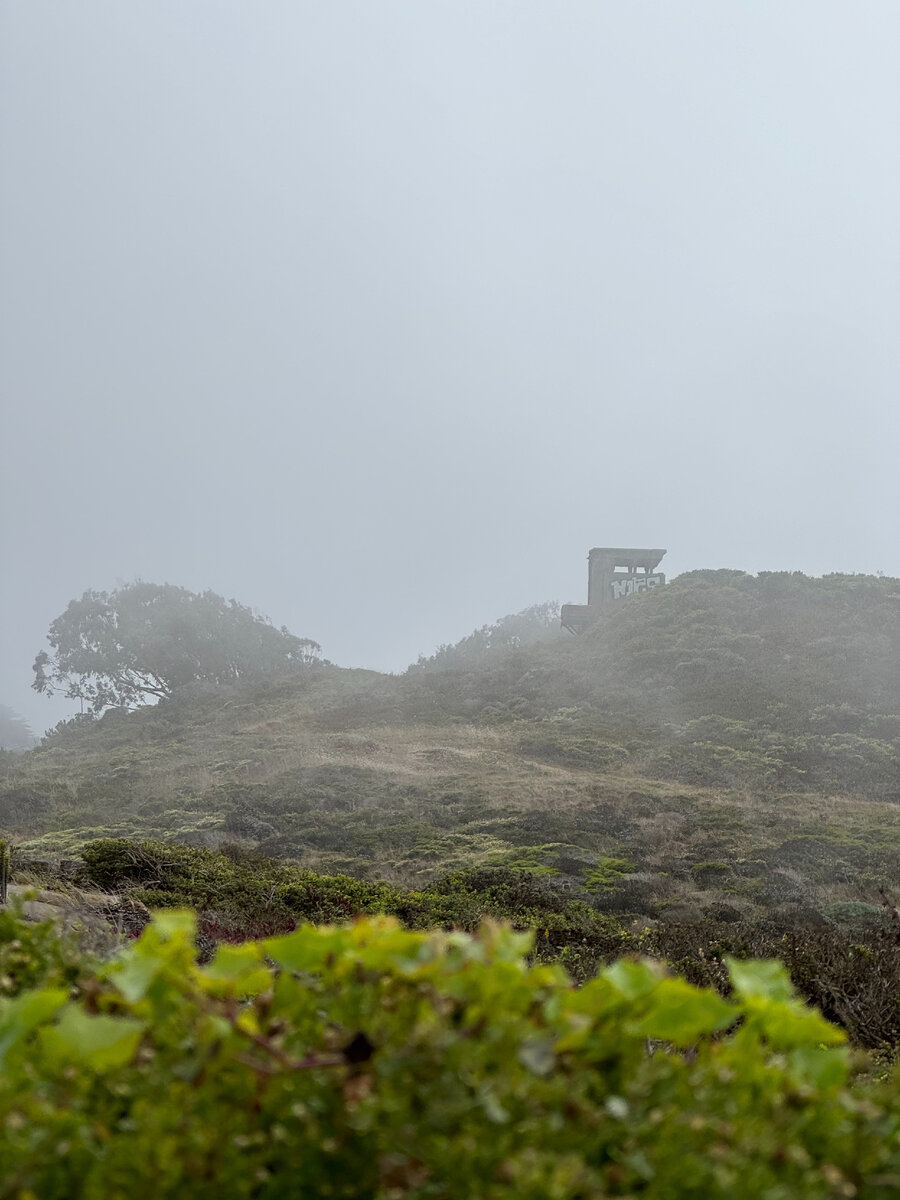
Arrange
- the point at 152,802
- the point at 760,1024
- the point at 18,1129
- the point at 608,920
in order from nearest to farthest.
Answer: the point at 18,1129
the point at 760,1024
the point at 608,920
the point at 152,802

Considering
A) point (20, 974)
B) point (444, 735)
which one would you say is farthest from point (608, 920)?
point (444, 735)

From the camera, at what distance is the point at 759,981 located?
0.92 m

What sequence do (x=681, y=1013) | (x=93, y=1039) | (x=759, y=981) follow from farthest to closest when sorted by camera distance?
1. (x=759, y=981)
2. (x=681, y=1013)
3. (x=93, y=1039)

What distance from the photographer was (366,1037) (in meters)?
0.77

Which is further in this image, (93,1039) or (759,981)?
(759,981)

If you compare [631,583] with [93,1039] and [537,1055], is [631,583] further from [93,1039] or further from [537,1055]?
[93,1039]

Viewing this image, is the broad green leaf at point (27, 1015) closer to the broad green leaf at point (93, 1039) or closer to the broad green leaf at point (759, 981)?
the broad green leaf at point (93, 1039)

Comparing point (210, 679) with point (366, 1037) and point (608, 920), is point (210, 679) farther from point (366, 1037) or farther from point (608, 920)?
point (366, 1037)

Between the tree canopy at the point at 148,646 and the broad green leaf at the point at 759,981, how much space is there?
3592cm

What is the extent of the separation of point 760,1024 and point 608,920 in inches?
334

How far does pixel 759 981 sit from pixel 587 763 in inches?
767

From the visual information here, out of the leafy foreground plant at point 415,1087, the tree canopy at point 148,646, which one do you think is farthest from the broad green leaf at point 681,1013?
the tree canopy at point 148,646

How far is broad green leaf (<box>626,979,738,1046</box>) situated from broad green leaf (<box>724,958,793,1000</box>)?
64mm

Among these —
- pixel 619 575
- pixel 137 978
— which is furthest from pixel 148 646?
pixel 137 978
